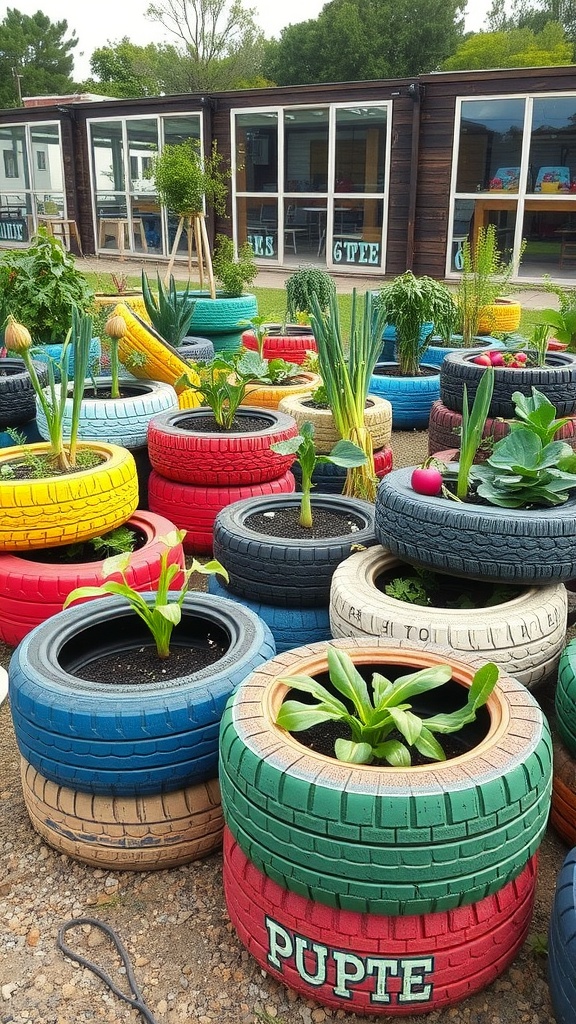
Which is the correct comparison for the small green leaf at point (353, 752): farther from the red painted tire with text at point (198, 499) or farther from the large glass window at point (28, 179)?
the large glass window at point (28, 179)

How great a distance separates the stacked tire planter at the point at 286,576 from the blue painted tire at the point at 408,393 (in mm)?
3259

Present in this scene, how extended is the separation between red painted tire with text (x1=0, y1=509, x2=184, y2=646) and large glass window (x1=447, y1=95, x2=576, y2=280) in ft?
38.3

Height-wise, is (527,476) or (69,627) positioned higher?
(527,476)

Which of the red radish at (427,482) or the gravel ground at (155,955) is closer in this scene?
the gravel ground at (155,955)

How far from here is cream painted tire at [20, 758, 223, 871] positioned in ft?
6.00

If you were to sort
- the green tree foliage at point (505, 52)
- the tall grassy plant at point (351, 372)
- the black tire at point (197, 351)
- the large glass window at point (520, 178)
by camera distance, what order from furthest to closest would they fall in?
the green tree foliage at point (505, 52) < the large glass window at point (520, 178) < the black tire at point (197, 351) < the tall grassy plant at point (351, 372)

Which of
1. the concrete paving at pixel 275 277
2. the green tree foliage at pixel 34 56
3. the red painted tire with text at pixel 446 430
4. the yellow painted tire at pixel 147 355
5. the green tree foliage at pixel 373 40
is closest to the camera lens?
the red painted tire with text at pixel 446 430

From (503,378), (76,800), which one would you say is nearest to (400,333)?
(503,378)

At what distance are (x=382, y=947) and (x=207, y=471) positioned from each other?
2.43m

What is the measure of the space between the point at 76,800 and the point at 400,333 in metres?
4.69

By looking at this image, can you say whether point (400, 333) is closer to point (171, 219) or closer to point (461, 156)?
point (461, 156)

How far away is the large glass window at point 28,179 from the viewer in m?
18.8

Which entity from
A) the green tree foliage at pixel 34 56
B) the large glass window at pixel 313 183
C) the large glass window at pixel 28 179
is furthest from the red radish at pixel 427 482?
the green tree foliage at pixel 34 56

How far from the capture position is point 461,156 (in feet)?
43.7
